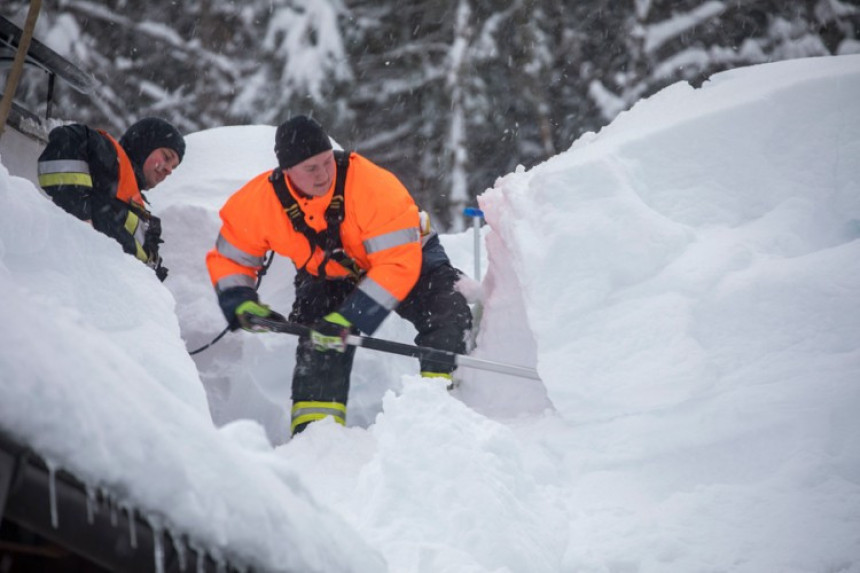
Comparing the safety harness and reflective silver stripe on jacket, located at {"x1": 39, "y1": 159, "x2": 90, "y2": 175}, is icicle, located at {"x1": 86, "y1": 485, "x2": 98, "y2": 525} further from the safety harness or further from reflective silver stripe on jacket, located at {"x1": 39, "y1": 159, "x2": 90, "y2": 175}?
reflective silver stripe on jacket, located at {"x1": 39, "y1": 159, "x2": 90, "y2": 175}

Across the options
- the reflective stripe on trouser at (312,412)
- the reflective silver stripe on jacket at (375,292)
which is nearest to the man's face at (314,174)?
the reflective silver stripe on jacket at (375,292)

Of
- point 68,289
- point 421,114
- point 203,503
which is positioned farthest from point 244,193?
point 421,114

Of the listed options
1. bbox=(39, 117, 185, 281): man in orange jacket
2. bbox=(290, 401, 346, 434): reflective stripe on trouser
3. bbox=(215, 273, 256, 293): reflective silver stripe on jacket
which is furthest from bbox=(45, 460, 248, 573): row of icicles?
bbox=(39, 117, 185, 281): man in orange jacket

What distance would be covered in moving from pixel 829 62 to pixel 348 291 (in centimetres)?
260

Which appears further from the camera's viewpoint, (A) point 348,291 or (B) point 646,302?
(A) point 348,291

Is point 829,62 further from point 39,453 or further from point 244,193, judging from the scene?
point 39,453

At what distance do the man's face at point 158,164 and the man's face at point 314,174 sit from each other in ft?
3.54

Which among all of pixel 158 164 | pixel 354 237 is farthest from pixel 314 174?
pixel 158 164

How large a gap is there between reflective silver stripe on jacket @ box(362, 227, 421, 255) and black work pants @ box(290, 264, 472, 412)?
0.40 m

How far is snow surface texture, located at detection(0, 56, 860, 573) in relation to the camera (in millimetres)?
961

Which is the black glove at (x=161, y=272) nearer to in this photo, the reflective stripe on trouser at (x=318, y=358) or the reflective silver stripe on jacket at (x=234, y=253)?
the reflective silver stripe on jacket at (x=234, y=253)

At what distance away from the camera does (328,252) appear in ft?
10.4

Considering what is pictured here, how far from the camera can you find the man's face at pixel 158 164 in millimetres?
3717

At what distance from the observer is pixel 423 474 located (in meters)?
2.01
